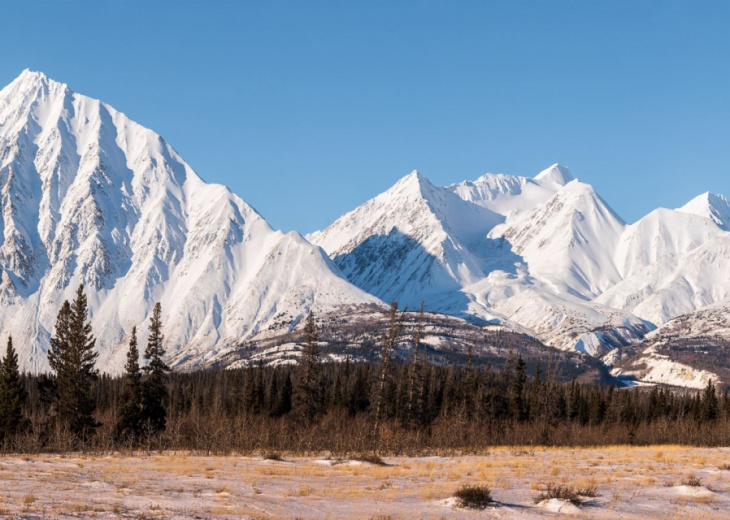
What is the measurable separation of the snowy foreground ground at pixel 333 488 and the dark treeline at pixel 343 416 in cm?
1864

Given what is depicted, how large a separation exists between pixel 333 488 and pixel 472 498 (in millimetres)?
7543

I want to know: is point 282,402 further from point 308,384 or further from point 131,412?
point 131,412

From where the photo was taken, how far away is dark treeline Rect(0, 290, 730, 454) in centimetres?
7244

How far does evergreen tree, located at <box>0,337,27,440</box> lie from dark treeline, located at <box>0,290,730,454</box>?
13 cm

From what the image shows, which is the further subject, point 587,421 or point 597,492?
point 587,421

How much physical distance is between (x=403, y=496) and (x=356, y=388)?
112 meters

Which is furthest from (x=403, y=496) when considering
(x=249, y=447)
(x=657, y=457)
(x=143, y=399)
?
(x=143, y=399)

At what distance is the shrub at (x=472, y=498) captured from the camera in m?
28.0

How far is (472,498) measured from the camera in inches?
1112

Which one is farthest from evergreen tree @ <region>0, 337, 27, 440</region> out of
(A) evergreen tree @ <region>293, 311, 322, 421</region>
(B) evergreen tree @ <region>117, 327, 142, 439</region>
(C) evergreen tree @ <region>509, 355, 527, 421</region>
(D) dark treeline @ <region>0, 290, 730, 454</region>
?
(C) evergreen tree @ <region>509, 355, 527, 421</region>

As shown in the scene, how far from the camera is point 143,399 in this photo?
8744 centimetres

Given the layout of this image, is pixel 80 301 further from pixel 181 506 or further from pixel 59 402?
pixel 181 506

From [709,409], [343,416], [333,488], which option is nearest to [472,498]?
[333,488]

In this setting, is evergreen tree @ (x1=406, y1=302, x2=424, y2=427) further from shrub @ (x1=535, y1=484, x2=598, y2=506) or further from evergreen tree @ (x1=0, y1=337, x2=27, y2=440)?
shrub @ (x1=535, y1=484, x2=598, y2=506)
